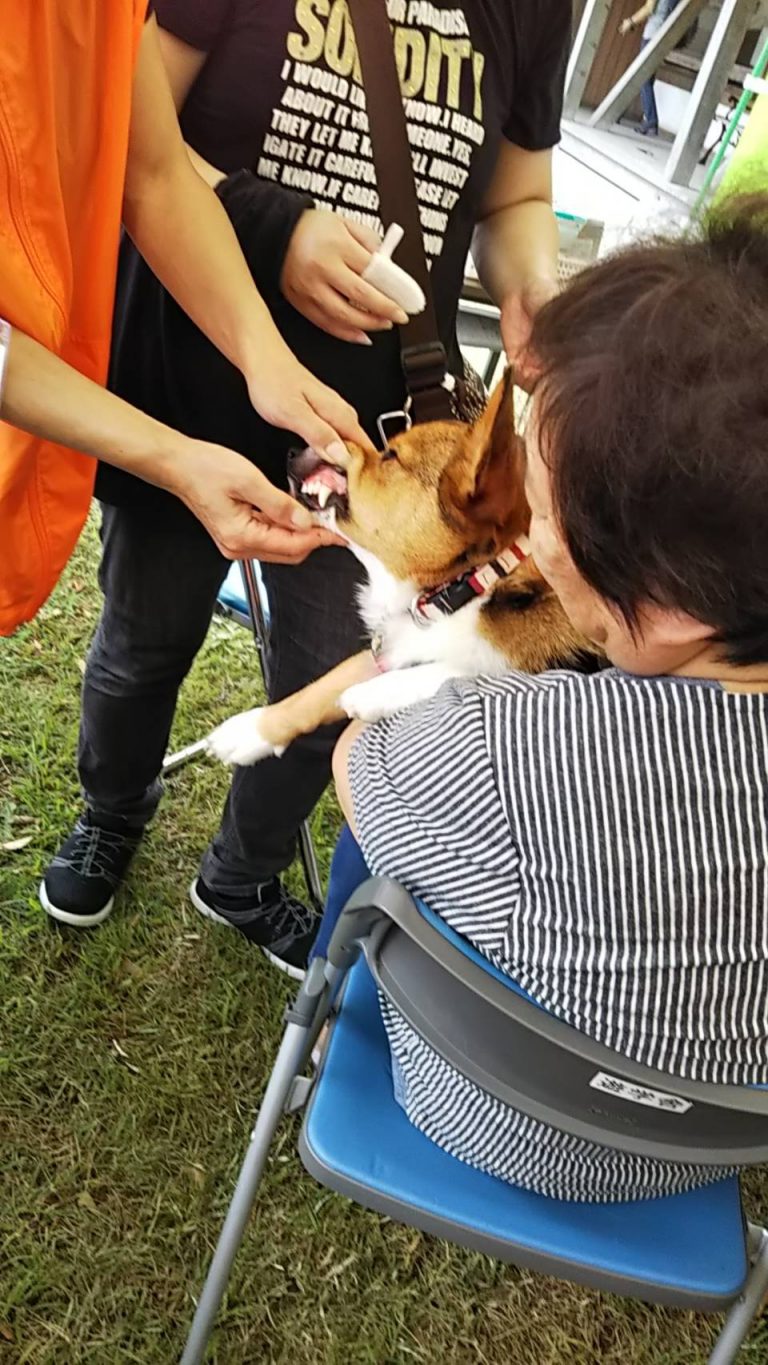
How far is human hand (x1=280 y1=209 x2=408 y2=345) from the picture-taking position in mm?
1317

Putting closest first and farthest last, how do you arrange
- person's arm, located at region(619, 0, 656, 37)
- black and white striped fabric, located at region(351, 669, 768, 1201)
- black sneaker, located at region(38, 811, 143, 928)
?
black and white striped fabric, located at region(351, 669, 768, 1201), black sneaker, located at region(38, 811, 143, 928), person's arm, located at region(619, 0, 656, 37)

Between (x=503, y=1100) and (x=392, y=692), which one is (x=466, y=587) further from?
(x=503, y=1100)

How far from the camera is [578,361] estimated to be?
83cm

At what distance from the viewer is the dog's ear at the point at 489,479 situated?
48.6 inches

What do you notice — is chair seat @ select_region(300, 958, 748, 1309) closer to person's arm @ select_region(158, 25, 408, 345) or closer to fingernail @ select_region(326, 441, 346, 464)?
fingernail @ select_region(326, 441, 346, 464)

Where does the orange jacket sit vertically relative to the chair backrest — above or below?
above

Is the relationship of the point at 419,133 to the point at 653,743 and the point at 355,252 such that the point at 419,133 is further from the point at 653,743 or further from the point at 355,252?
the point at 653,743

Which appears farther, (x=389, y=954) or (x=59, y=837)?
(x=59, y=837)

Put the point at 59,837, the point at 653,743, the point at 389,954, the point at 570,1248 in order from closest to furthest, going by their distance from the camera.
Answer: the point at 653,743 < the point at 389,954 < the point at 570,1248 < the point at 59,837

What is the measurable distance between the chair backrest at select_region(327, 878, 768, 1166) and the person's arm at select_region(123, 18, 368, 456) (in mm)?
717

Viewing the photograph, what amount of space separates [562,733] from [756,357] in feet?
1.09

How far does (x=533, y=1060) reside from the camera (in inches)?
34.9

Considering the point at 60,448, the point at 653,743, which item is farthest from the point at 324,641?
the point at 653,743

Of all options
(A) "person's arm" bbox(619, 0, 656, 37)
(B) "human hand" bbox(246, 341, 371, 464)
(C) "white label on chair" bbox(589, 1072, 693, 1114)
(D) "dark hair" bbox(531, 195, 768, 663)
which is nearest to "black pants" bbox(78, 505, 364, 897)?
(B) "human hand" bbox(246, 341, 371, 464)
